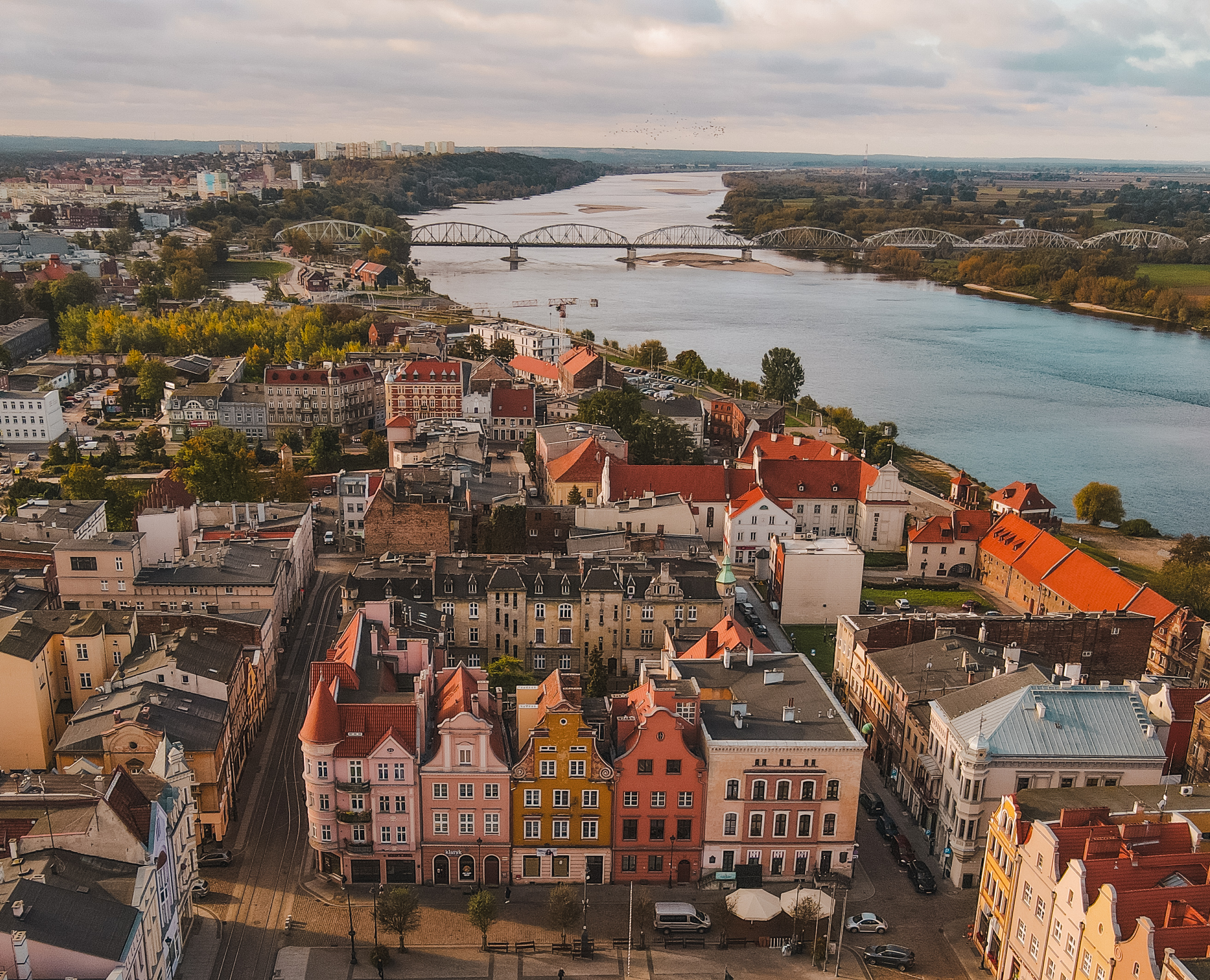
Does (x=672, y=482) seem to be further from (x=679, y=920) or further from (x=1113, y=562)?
(x=679, y=920)

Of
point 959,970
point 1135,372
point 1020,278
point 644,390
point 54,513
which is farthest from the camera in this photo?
point 1020,278

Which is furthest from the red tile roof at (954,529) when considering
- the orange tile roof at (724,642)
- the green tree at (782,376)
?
the green tree at (782,376)

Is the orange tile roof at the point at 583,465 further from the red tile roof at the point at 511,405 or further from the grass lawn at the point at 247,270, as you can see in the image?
the grass lawn at the point at 247,270

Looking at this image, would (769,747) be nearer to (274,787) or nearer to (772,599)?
(274,787)

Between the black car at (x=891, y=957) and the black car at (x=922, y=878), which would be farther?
the black car at (x=922, y=878)

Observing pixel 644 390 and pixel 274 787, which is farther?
pixel 644 390

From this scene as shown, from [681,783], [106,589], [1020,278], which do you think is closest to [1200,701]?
[681,783]
